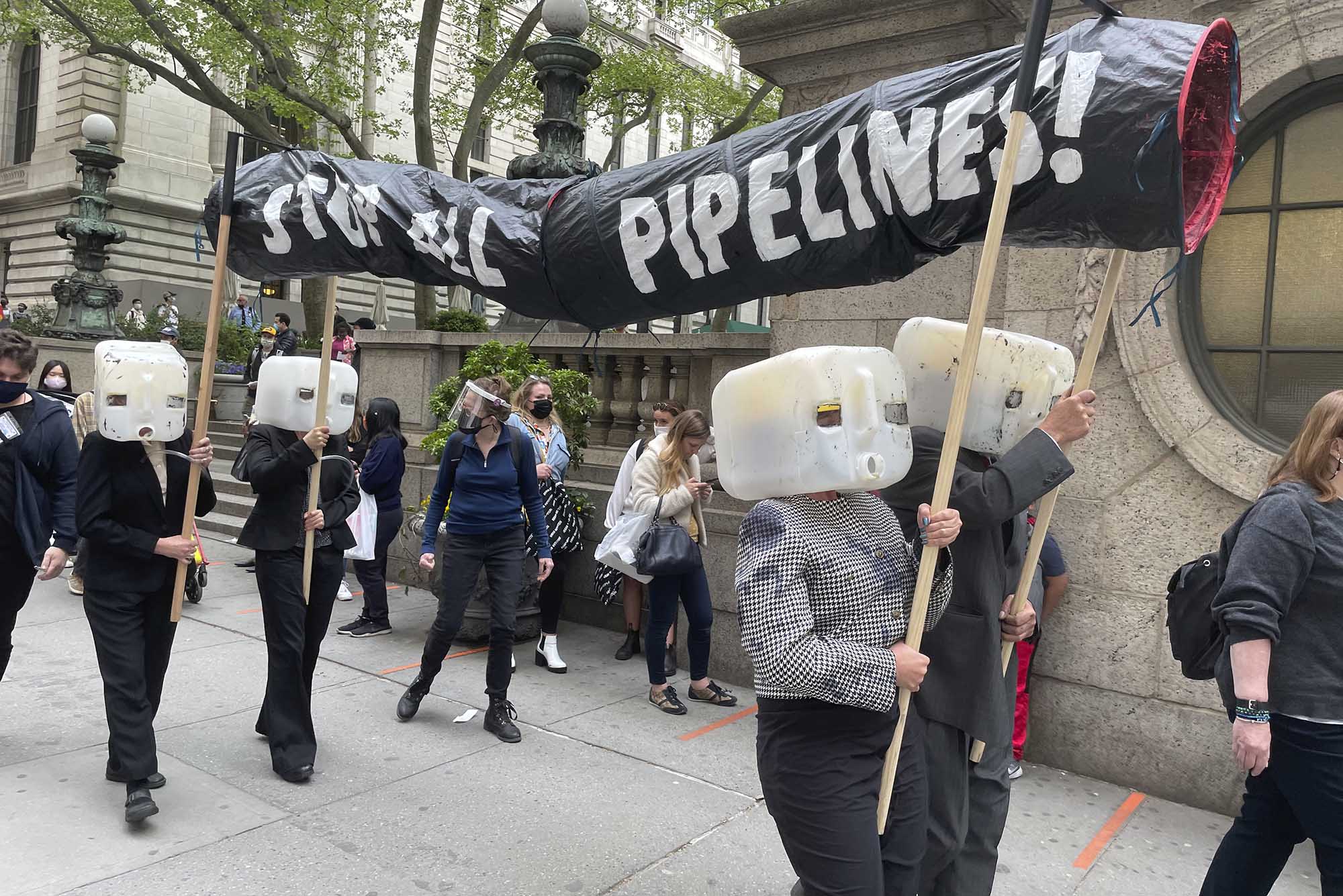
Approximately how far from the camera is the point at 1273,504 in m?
2.88

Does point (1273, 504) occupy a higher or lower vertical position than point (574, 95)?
lower

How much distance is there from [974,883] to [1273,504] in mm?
1545

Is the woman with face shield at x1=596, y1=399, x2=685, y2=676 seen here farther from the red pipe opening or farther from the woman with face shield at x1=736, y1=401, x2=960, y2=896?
the red pipe opening

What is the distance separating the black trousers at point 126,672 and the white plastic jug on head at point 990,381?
11.7ft

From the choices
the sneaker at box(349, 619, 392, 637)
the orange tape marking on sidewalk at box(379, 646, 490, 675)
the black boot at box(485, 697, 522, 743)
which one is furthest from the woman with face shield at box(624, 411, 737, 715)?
the sneaker at box(349, 619, 392, 637)

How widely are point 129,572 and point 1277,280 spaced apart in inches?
231

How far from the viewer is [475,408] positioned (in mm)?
5594

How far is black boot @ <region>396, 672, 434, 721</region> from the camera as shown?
560 centimetres

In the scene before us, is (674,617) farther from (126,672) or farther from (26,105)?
(26,105)

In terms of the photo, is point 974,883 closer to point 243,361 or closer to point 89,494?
point 89,494

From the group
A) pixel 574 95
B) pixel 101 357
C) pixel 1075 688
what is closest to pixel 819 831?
pixel 1075 688

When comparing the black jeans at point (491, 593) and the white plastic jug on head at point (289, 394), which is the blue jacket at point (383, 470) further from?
the white plastic jug on head at point (289, 394)

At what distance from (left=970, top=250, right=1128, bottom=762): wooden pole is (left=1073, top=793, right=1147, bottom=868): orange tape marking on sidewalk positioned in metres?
1.51

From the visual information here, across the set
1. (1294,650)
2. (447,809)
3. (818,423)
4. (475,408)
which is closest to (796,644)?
(818,423)
